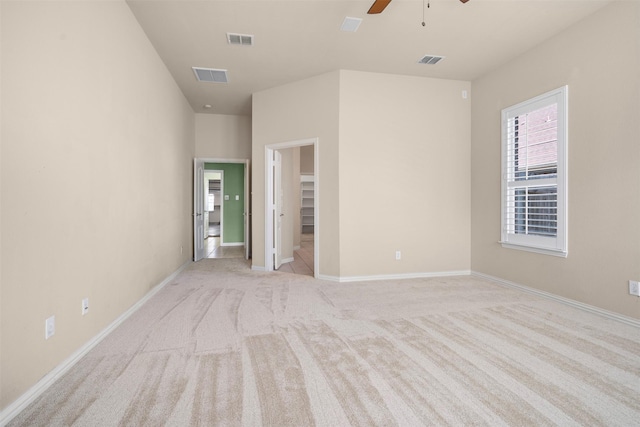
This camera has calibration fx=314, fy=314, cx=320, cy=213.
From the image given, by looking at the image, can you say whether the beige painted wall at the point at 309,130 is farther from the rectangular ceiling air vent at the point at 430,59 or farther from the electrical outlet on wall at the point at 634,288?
the electrical outlet on wall at the point at 634,288

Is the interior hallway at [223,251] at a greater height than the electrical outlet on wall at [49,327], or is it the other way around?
the electrical outlet on wall at [49,327]

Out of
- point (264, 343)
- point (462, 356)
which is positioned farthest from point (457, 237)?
point (264, 343)

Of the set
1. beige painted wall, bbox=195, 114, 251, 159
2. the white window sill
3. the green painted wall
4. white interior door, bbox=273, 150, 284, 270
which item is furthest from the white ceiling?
the green painted wall

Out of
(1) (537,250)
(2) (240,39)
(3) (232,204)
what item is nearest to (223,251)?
(3) (232,204)

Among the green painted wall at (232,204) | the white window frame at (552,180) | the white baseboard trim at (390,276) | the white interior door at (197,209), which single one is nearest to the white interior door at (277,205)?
the white baseboard trim at (390,276)

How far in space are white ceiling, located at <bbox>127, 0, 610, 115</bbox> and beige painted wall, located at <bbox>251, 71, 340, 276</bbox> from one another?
248 millimetres

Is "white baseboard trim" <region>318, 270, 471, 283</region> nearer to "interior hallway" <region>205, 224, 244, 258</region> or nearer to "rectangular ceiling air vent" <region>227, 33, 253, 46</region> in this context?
"interior hallway" <region>205, 224, 244, 258</region>

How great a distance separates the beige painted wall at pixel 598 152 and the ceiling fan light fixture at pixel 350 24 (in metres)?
2.25

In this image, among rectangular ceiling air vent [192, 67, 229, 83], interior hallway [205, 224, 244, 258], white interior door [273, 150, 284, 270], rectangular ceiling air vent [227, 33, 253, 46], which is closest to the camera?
rectangular ceiling air vent [227, 33, 253, 46]

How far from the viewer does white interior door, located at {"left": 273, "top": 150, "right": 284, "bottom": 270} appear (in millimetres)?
5328

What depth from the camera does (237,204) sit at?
855cm

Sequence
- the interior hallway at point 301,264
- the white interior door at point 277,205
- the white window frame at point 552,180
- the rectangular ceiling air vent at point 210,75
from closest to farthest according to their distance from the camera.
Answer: the white window frame at point 552,180 < the rectangular ceiling air vent at point 210,75 < the interior hallway at point 301,264 < the white interior door at point 277,205

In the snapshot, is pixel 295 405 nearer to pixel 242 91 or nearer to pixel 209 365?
pixel 209 365

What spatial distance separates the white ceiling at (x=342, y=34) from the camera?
120 inches
